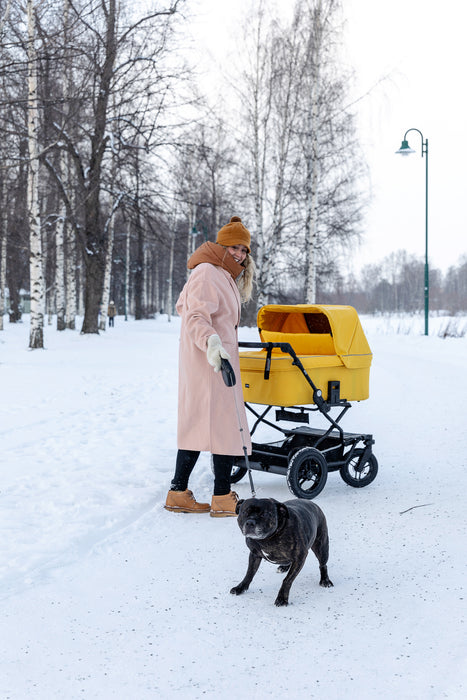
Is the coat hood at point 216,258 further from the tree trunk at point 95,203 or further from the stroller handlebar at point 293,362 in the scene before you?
the tree trunk at point 95,203

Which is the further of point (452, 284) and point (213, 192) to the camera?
point (452, 284)

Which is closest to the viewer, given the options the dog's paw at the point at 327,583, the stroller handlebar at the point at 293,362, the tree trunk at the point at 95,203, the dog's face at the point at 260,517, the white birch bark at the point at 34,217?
the dog's face at the point at 260,517

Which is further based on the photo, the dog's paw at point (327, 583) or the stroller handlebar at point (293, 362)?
the stroller handlebar at point (293, 362)

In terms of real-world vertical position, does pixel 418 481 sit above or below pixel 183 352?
below

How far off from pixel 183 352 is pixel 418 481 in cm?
217

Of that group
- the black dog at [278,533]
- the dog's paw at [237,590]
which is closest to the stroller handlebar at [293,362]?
the black dog at [278,533]

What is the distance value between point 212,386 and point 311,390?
2.89ft

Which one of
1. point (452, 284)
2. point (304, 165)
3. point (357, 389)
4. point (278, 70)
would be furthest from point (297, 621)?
point (452, 284)

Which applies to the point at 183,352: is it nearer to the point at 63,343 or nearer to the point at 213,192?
the point at 63,343

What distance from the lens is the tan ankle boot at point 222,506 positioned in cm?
455

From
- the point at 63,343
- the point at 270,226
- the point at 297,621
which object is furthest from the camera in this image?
the point at 270,226

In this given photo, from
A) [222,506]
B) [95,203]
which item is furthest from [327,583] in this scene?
[95,203]

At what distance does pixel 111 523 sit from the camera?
4.37 meters

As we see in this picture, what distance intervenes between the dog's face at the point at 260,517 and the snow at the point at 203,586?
14.8 inches
